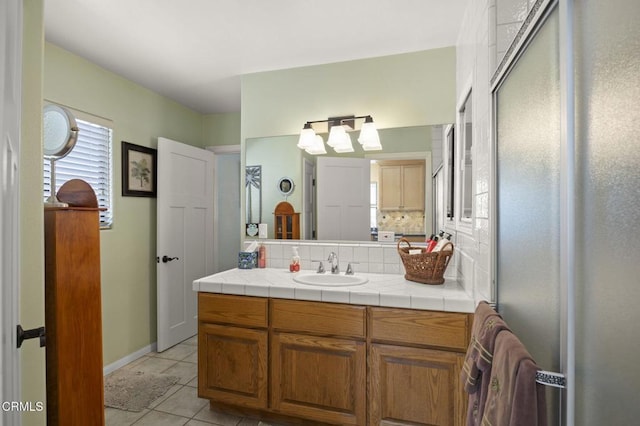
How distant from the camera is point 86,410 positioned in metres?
1.57

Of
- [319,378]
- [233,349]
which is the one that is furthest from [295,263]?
[319,378]

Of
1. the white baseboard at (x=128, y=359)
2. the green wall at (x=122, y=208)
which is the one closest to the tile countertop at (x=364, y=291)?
the green wall at (x=122, y=208)

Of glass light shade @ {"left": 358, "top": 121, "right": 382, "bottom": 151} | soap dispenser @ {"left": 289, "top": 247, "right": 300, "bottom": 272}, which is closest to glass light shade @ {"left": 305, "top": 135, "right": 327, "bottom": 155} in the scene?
glass light shade @ {"left": 358, "top": 121, "right": 382, "bottom": 151}

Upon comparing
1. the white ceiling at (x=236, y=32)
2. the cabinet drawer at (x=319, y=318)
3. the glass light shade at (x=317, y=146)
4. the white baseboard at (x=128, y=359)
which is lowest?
the white baseboard at (x=128, y=359)

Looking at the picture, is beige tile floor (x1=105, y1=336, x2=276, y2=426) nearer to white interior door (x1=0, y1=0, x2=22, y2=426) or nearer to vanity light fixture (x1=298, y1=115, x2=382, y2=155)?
white interior door (x1=0, y1=0, x2=22, y2=426)

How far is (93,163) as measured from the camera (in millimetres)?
2662

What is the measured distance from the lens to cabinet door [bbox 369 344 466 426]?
168 cm

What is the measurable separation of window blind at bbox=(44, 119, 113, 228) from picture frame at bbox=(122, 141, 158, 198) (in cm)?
13

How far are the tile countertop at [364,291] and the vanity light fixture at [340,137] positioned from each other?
974mm

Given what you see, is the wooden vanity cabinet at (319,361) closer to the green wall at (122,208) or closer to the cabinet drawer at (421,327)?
the cabinet drawer at (421,327)

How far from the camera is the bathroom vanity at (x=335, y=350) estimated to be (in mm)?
1707

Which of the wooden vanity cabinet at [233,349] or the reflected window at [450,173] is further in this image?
the reflected window at [450,173]

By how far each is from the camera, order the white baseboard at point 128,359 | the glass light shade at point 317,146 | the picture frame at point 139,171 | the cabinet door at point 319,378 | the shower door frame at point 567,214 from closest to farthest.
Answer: the shower door frame at point 567,214 → the cabinet door at point 319,378 → the glass light shade at point 317,146 → the white baseboard at point 128,359 → the picture frame at point 139,171

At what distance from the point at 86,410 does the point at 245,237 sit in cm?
153
